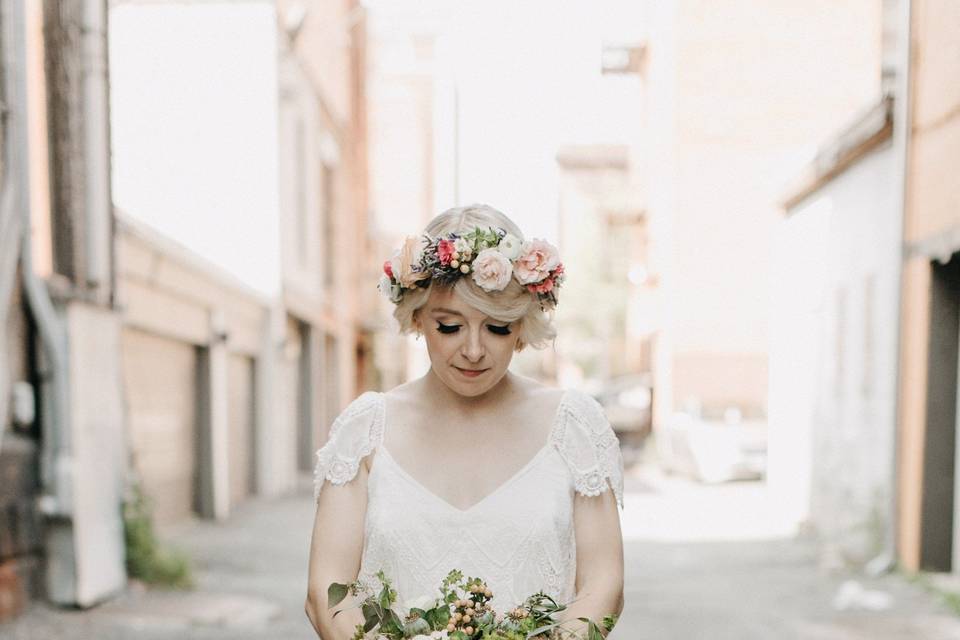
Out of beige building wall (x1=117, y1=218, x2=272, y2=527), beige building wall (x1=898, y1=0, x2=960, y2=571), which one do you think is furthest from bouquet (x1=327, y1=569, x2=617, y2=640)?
beige building wall (x1=117, y1=218, x2=272, y2=527)

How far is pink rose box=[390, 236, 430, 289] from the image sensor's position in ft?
6.40

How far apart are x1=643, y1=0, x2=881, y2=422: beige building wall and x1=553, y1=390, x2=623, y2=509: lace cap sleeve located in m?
16.1

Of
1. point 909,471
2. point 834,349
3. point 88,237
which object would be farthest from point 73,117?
point 834,349

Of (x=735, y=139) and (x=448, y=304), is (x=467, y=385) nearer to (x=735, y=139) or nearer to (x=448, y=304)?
(x=448, y=304)

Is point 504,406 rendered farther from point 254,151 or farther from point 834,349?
point 254,151

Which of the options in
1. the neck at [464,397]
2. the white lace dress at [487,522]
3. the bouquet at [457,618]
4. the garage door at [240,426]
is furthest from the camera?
the garage door at [240,426]

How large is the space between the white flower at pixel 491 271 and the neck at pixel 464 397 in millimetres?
319

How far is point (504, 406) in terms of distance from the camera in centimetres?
212

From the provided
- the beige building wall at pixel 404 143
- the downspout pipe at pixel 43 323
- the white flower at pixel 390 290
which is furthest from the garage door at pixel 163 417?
the beige building wall at pixel 404 143

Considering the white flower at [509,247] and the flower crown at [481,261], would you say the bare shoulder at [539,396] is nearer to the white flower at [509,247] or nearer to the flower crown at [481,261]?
the flower crown at [481,261]

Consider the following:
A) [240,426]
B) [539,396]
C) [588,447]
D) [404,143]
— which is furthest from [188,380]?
[404,143]

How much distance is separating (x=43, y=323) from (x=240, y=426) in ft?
20.8

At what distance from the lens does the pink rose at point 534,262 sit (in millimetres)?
1947

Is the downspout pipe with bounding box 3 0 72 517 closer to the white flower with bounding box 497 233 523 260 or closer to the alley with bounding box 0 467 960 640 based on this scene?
the alley with bounding box 0 467 960 640
